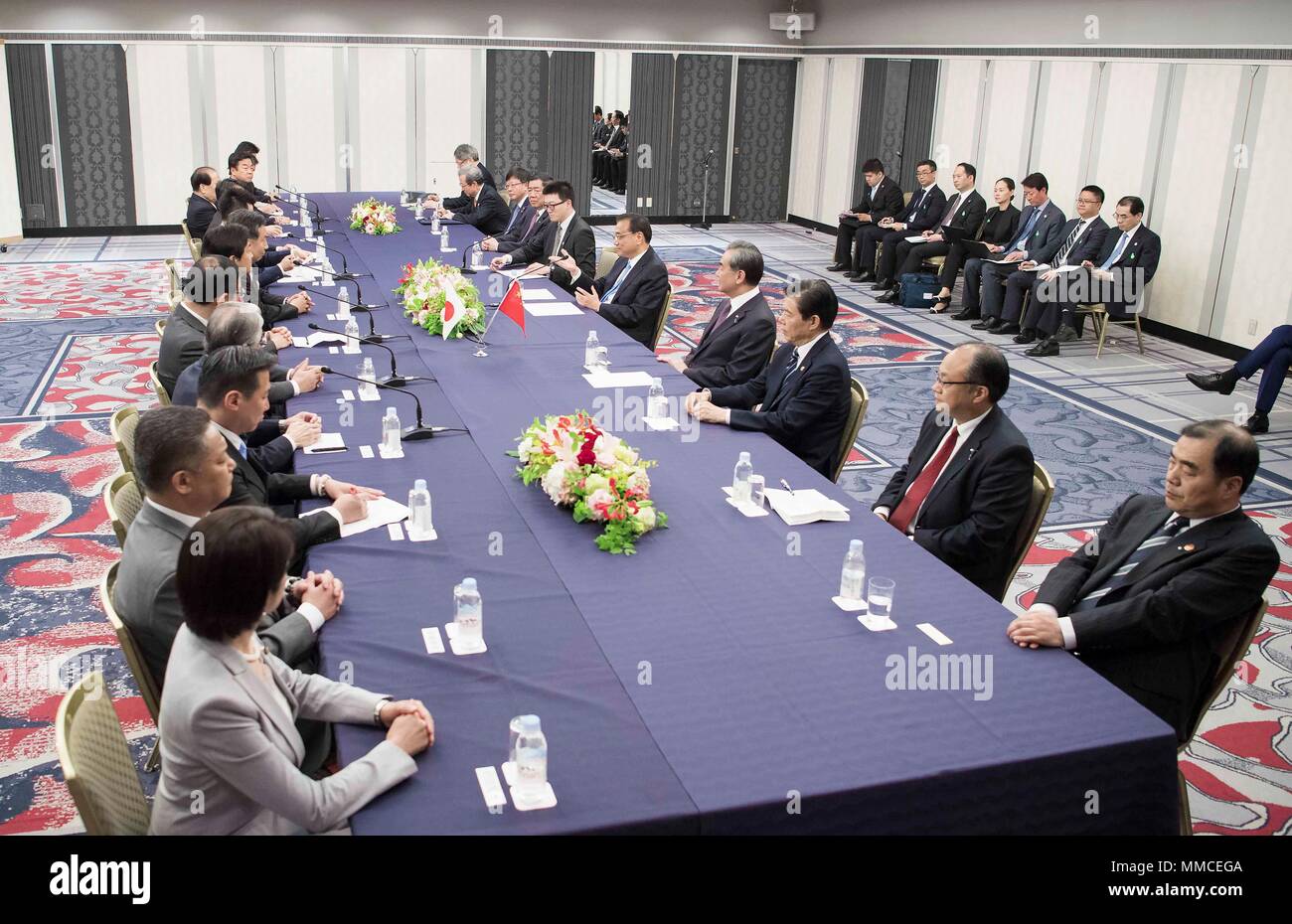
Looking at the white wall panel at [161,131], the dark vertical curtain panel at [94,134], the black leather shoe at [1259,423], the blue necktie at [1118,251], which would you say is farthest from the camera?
the white wall panel at [161,131]

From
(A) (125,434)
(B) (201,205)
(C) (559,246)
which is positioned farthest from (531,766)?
(B) (201,205)

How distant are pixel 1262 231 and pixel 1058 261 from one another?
1.76 meters

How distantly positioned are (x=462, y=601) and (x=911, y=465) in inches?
87.0

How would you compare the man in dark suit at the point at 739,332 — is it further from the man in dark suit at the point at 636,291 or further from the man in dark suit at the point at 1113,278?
the man in dark suit at the point at 1113,278

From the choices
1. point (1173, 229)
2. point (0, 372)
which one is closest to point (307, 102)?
point (0, 372)

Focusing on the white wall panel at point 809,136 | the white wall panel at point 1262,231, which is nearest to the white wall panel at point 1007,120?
the white wall panel at point 1262,231

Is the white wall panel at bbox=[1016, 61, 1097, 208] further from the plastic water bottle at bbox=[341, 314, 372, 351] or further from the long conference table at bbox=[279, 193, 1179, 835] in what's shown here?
the long conference table at bbox=[279, 193, 1179, 835]

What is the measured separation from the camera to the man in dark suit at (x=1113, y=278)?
10.3 metres

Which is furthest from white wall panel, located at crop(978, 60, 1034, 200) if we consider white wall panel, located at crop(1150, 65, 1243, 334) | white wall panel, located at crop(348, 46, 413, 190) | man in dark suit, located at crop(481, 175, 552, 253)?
white wall panel, located at crop(348, 46, 413, 190)

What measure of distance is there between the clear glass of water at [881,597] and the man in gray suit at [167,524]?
1691mm

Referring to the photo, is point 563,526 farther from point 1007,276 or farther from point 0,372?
point 1007,276

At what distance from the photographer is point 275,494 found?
4.23m

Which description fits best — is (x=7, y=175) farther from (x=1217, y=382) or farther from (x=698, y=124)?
(x=1217, y=382)

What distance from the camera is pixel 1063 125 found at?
12.1 metres
